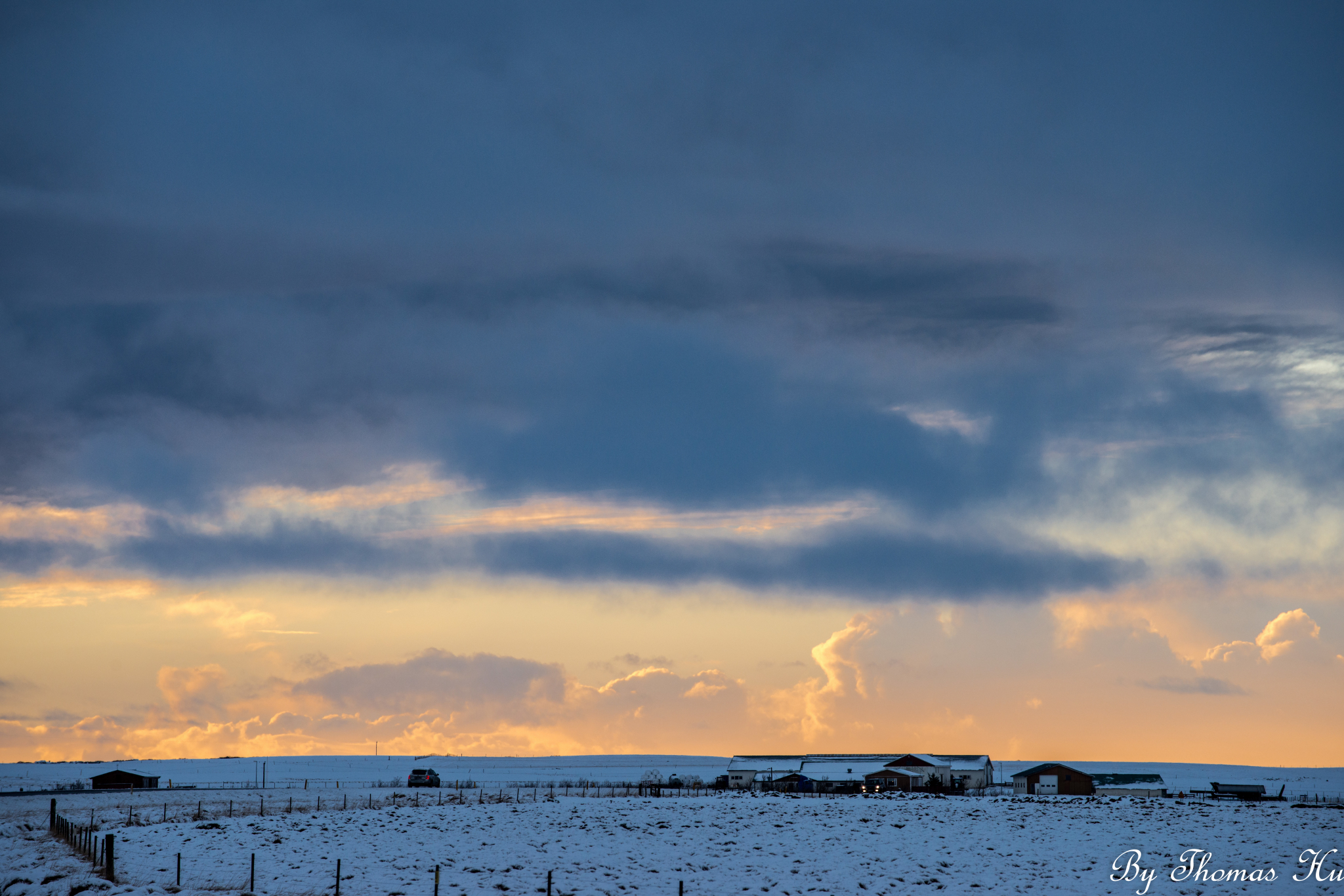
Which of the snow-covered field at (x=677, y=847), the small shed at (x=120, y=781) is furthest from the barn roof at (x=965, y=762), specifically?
the small shed at (x=120, y=781)

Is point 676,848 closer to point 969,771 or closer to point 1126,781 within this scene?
point 969,771

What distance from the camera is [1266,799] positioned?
343 feet

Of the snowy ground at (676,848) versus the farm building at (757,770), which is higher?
the snowy ground at (676,848)

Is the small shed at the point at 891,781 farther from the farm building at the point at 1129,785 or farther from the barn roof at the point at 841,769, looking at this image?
the farm building at the point at 1129,785

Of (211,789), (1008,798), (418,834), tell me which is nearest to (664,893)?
(418,834)

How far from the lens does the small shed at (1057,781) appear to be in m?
119

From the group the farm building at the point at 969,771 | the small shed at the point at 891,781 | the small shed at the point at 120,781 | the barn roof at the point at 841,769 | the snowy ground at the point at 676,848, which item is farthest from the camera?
the barn roof at the point at 841,769

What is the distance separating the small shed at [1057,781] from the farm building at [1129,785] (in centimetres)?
190

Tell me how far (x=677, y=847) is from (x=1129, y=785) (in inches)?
3843

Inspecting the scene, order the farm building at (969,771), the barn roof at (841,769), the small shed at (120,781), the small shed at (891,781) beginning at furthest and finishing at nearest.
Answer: the barn roof at (841,769), the farm building at (969,771), the small shed at (120,781), the small shed at (891,781)

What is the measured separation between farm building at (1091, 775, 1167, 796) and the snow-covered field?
44.1 meters

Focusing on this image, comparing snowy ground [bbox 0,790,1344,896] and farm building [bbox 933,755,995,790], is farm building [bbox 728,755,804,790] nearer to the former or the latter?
farm building [bbox 933,755,995,790]

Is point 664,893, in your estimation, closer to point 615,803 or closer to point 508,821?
point 508,821

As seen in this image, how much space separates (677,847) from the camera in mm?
53500
